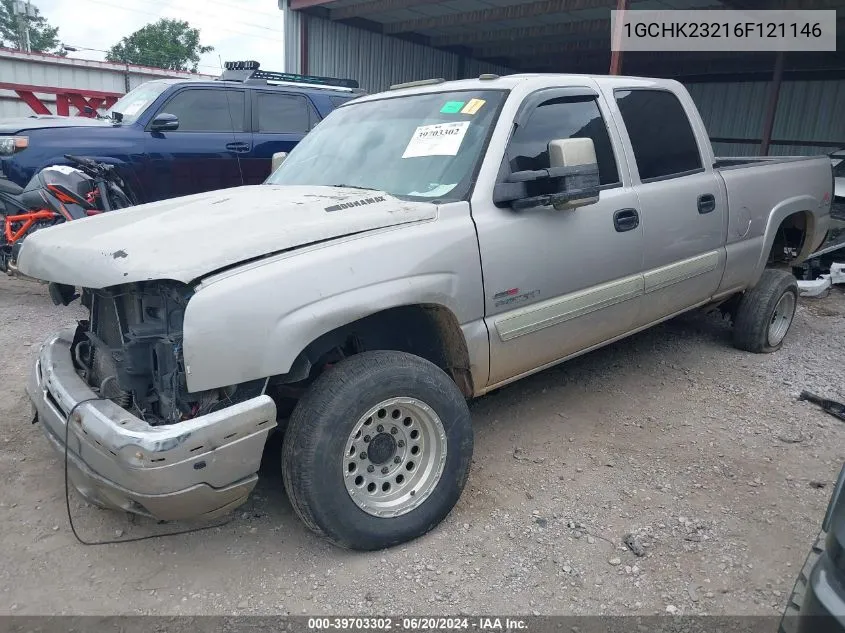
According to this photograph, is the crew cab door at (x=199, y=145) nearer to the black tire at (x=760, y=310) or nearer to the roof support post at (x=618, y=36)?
the roof support post at (x=618, y=36)

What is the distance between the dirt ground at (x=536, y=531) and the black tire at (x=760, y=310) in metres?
0.75

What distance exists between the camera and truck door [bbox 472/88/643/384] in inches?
122

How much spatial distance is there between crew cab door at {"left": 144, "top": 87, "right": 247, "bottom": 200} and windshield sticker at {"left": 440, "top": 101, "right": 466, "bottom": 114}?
4.78m

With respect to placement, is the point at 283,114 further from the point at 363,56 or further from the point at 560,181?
the point at 363,56

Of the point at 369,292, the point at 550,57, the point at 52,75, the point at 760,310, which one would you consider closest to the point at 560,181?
the point at 369,292

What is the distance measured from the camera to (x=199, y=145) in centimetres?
749

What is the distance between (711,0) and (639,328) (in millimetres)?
8774

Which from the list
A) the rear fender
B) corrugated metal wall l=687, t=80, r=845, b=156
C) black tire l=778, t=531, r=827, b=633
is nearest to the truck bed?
the rear fender

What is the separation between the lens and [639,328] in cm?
405

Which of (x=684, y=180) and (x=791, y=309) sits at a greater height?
(x=684, y=180)

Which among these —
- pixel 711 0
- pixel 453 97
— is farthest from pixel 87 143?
pixel 711 0

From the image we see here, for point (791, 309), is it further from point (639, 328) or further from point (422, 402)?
point (422, 402)

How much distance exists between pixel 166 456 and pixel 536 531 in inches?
63.5

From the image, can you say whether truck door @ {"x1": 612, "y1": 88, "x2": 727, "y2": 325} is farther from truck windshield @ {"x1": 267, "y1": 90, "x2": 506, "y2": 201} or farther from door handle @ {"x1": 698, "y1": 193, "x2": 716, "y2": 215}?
truck windshield @ {"x1": 267, "y1": 90, "x2": 506, "y2": 201}
